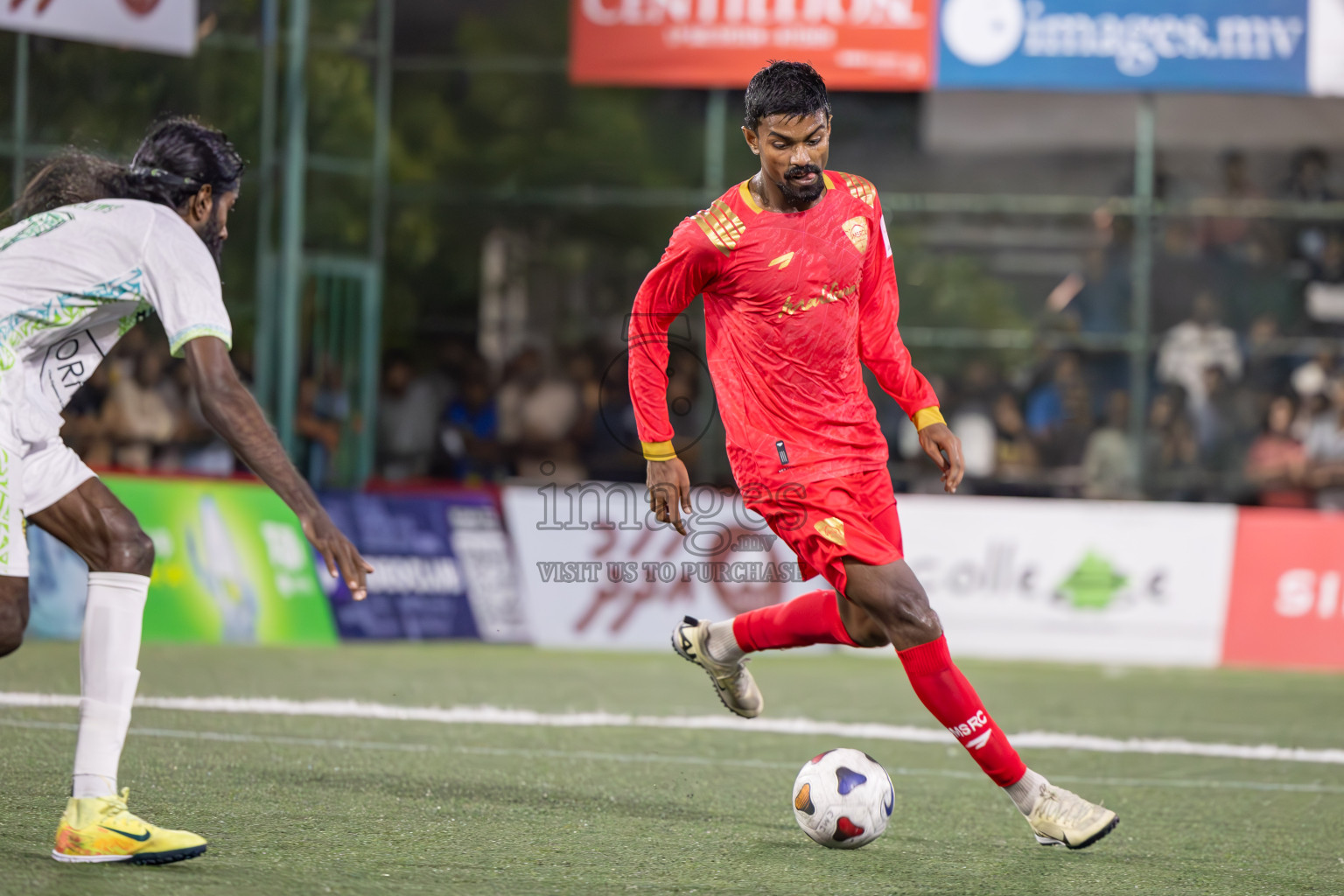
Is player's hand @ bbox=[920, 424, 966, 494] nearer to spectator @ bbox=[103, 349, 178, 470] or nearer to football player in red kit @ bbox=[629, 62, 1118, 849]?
football player in red kit @ bbox=[629, 62, 1118, 849]

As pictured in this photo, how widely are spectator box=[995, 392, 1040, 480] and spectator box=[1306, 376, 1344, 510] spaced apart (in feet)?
7.77

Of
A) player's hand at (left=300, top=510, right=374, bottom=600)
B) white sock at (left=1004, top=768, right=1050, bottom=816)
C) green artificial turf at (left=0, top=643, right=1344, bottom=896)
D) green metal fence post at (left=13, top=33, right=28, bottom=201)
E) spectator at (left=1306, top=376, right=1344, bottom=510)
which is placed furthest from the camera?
spectator at (left=1306, top=376, right=1344, bottom=510)

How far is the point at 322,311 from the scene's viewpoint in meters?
16.9

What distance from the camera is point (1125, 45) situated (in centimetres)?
1645

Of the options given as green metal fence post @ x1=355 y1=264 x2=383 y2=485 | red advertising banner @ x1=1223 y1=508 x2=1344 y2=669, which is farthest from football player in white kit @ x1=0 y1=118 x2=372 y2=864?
green metal fence post @ x1=355 y1=264 x2=383 y2=485

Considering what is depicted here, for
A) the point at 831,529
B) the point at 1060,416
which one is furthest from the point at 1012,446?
the point at 831,529

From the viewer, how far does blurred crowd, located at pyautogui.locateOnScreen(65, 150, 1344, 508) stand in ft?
51.5

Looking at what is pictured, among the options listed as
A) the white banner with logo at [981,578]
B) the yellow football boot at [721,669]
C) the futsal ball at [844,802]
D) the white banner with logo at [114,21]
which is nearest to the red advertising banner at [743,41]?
the white banner with logo at [114,21]

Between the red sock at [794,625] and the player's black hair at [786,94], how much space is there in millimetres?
1663

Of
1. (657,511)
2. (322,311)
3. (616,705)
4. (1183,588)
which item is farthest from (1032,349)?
(657,511)

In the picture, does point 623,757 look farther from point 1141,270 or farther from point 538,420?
point 1141,270

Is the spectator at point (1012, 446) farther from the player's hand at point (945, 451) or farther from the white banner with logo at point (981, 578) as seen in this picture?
the player's hand at point (945, 451)

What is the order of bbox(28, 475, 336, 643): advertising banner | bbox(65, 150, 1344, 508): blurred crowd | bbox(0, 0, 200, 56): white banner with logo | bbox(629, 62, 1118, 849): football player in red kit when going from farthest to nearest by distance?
bbox(65, 150, 1344, 508): blurred crowd → bbox(0, 0, 200, 56): white banner with logo → bbox(28, 475, 336, 643): advertising banner → bbox(629, 62, 1118, 849): football player in red kit

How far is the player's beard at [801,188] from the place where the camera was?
5.59 metres
